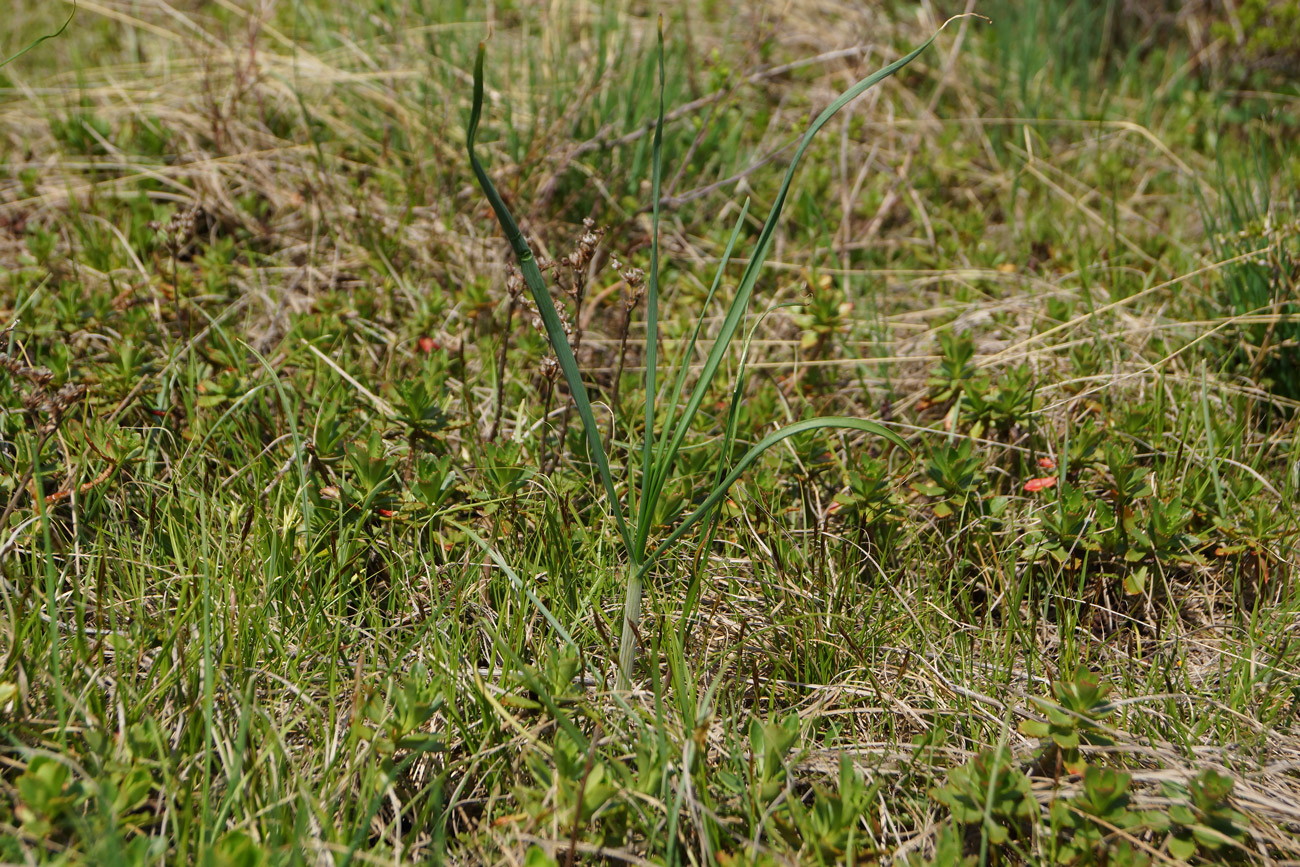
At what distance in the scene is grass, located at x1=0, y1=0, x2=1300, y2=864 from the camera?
148 cm

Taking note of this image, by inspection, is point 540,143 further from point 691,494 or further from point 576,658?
point 576,658

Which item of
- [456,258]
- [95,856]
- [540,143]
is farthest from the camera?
[540,143]

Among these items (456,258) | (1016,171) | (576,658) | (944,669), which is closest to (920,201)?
(1016,171)

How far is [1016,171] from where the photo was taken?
3.71 m

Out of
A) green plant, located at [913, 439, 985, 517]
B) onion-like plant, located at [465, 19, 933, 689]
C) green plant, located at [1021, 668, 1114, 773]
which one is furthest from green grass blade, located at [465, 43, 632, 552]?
green plant, located at [913, 439, 985, 517]

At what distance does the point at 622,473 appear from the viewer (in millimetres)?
2334

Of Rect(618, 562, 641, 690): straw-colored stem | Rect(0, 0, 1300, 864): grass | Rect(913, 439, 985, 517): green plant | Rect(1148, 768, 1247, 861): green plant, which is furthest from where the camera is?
Rect(913, 439, 985, 517): green plant

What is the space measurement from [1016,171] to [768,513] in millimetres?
2443

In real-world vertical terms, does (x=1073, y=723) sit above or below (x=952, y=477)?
below

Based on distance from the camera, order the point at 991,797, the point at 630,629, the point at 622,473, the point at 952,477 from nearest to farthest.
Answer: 1. the point at 991,797
2. the point at 630,629
3. the point at 952,477
4. the point at 622,473

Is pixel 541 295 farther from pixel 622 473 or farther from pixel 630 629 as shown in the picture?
pixel 622 473

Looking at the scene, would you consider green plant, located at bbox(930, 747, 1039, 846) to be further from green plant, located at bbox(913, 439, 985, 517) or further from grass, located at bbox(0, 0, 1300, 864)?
green plant, located at bbox(913, 439, 985, 517)

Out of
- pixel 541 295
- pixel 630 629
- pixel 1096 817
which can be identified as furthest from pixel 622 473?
pixel 1096 817

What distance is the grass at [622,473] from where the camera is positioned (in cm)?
148
